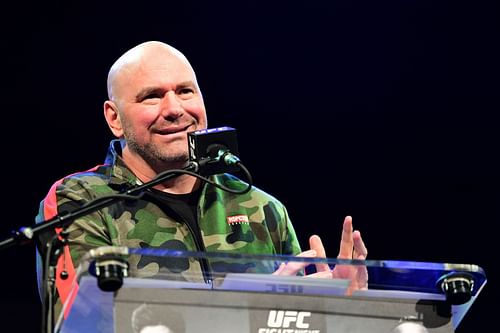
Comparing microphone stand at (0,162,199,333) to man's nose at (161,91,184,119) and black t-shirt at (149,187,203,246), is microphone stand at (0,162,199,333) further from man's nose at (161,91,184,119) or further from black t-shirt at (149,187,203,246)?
man's nose at (161,91,184,119)

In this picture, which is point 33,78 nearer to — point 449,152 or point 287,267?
point 449,152

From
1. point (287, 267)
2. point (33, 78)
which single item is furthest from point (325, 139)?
point (287, 267)

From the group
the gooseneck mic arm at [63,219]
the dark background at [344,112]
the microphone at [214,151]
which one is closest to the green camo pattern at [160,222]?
the microphone at [214,151]

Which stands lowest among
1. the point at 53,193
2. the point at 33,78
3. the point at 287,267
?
the point at 287,267

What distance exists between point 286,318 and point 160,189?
1492 millimetres

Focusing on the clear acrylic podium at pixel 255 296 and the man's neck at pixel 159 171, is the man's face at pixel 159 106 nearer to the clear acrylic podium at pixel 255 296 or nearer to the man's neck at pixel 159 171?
the man's neck at pixel 159 171

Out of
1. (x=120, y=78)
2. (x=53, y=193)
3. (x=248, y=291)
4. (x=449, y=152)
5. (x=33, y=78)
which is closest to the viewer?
(x=248, y=291)

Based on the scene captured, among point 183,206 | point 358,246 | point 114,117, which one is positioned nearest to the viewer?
point 358,246

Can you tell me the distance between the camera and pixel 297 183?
4277mm

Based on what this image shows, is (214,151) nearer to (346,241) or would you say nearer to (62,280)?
(346,241)

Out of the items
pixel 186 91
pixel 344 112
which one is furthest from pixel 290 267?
pixel 344 112

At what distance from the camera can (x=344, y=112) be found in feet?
13.9

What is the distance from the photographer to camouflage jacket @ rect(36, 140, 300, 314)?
8.70 feet

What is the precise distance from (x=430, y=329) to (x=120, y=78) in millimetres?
1789
